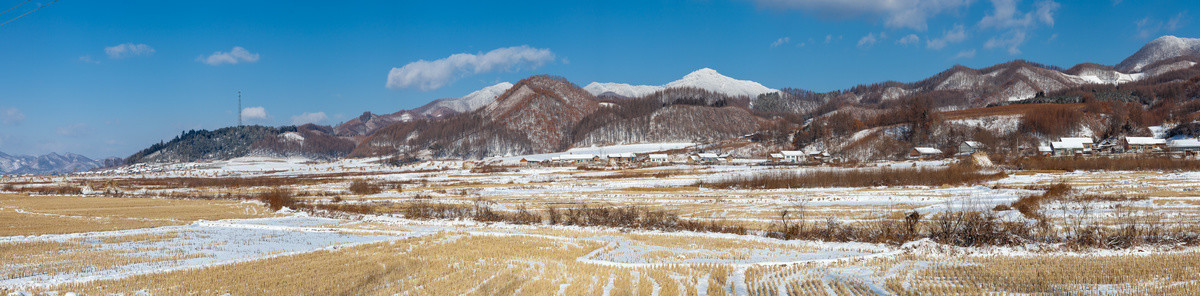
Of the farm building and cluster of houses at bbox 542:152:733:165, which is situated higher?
cluster of houses at bbox 542:152:733:165

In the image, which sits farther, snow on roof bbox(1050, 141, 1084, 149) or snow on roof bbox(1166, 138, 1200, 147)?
Answer: snow on roof bbox(1050, 141, 1084, 149)

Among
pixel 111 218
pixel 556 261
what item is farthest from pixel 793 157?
pixel 556 261

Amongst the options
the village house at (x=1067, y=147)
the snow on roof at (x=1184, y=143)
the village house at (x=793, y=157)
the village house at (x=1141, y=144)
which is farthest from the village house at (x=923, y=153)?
the snow on roof at (x=1184, y=143)

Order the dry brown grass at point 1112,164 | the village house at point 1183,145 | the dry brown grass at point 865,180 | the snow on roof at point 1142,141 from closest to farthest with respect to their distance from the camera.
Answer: the dry brown grass at point 865,180 → the dry brown grass at point 1112,164 → the village house at point 1183,145 → the snow on roof at point 1142,141

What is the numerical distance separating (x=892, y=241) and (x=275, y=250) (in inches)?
655

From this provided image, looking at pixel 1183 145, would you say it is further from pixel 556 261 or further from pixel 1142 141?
pixel 556 261

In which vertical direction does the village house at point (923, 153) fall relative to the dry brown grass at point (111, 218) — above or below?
above

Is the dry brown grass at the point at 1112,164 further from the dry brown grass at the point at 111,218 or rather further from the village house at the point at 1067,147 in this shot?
the dry brown grass at the point at 111,218

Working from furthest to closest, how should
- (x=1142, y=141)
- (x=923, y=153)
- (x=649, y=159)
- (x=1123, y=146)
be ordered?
(x=649, y=159)
(x=923, y=153)
(x=1123, y=146)
(x=1142, y=141)

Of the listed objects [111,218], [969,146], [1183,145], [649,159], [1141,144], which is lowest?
[111,218]

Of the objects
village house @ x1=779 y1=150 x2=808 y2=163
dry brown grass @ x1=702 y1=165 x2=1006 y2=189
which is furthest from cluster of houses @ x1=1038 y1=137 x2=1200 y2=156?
dry brown grass @ x1=702 y1=165 x2=1006 y2=189

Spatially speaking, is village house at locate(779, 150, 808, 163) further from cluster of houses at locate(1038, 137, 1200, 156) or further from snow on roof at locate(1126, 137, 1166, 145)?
snow on roof at locate(1126, 137, 1166, 145)

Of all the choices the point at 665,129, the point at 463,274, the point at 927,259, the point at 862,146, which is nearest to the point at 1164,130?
the point at 862,146

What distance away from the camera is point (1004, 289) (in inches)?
377
